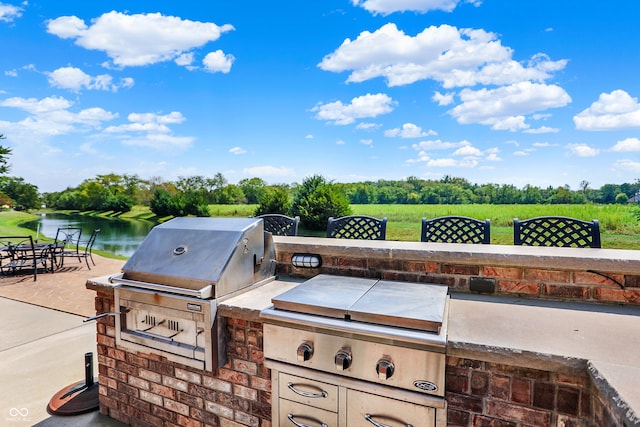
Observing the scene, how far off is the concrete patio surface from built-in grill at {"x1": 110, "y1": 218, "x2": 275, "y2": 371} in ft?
2.98

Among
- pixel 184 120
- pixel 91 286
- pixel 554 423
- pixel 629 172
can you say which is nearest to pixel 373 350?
pixel 554 423

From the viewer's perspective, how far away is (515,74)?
1404 centimetres

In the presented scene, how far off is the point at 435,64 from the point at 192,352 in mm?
15832

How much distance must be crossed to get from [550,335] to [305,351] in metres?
0.96

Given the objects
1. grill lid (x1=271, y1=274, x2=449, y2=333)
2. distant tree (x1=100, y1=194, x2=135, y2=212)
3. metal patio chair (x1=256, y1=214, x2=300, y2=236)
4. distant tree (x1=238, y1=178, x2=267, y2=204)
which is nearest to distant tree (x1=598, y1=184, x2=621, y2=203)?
metal patio chair (x1=256, y1=214, x2=300, y2=236)

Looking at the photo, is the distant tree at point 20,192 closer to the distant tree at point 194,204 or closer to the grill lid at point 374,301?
the distant tree at point 194,204

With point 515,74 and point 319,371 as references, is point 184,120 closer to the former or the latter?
point 515,74

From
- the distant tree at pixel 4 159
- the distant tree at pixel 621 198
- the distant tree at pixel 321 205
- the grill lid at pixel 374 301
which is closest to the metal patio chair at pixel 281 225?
the grill lid at pixel 374 301

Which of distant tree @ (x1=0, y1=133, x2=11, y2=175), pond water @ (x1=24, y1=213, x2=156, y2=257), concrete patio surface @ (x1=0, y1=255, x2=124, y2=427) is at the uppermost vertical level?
distant tree @ (x1=0, y1=133, x2=11, y2=175)

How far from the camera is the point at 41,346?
11.1 feet

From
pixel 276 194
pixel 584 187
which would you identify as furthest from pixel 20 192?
pixel 584 187

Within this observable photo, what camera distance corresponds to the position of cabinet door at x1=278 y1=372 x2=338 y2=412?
4.63 feet

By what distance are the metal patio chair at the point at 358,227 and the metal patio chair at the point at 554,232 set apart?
120cm

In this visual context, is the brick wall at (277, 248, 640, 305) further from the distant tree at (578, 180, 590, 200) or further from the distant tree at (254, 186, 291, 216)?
the distant tree at (254, 186, 291, 216)
